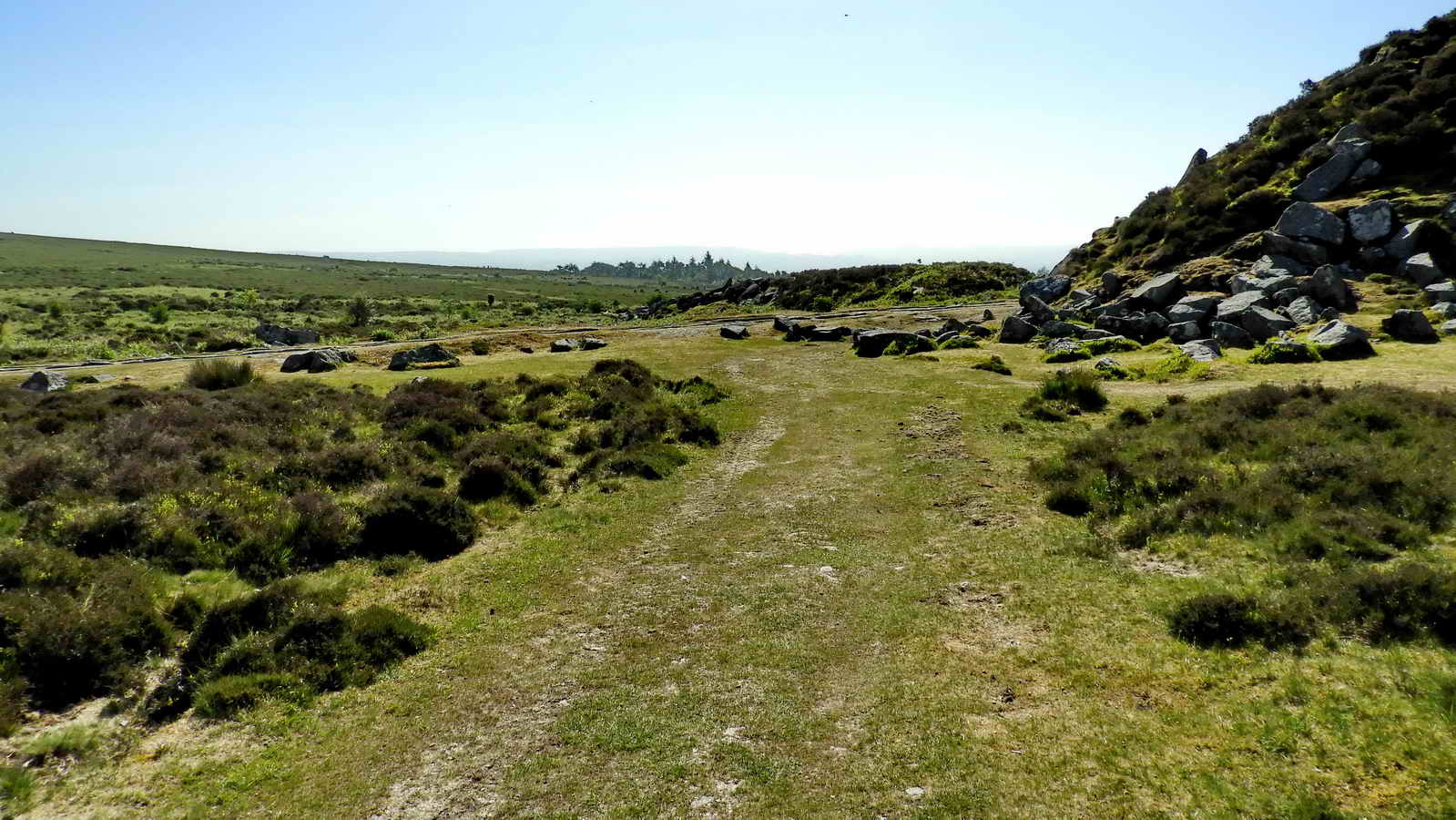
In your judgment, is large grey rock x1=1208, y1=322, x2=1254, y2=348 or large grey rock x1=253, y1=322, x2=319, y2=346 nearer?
large grey rock x1=1208, y1=322, x2=1254, y2=348

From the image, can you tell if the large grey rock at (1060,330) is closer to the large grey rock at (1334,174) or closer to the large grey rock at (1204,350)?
the large grey rock at (1204,350)

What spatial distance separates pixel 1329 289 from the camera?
34.6 metres

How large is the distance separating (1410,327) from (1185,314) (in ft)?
30.6

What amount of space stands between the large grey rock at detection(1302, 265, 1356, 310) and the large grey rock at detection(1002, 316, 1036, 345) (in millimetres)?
14294

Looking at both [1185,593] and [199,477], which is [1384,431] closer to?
[1185,593]

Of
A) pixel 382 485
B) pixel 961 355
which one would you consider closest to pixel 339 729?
pixel 382 485

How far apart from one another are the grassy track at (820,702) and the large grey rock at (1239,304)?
2569 cm

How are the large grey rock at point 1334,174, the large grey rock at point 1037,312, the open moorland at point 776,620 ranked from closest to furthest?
the open moorland at point 776,620 → the large grey rock at point 1334,174 → the large grey rock at point 1037,312

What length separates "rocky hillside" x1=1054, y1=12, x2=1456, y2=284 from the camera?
41406 mm

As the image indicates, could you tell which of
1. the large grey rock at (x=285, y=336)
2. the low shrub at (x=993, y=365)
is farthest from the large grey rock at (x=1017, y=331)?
the large grey rock at (x=285, y=336)

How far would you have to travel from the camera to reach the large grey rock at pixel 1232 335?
109 ft

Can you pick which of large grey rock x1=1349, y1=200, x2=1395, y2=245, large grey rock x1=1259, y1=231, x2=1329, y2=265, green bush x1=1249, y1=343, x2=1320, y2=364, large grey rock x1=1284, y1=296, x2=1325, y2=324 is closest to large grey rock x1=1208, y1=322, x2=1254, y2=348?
large grey rock x1=1284, y1=296, x2=1325, y2=324

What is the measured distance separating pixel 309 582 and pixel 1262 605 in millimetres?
17748

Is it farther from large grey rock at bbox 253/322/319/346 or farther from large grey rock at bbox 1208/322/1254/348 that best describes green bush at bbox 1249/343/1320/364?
large grey rock at bbox 253/322/319/346
